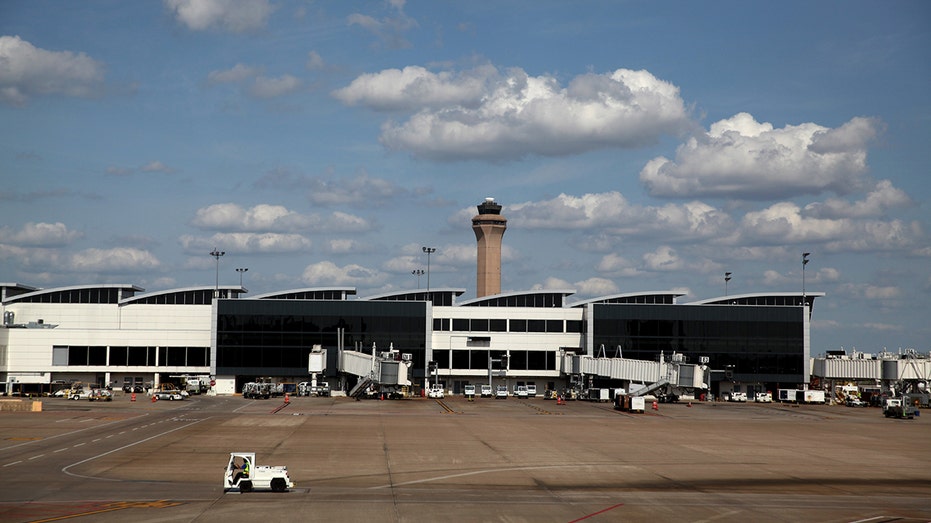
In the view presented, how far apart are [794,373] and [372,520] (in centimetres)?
14311

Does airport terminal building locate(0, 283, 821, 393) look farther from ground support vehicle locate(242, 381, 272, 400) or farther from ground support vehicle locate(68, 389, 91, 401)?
ground support vehicle locate(68, 389, 91, 401)

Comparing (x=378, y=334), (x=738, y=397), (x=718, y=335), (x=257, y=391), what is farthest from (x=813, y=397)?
(x=257, y=391)

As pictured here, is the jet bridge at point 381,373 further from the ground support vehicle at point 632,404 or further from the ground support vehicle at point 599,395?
the ground support vehicle at point 632,404

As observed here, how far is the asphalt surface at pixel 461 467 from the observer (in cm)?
4212

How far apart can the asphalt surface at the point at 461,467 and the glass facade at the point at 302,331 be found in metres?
54.3

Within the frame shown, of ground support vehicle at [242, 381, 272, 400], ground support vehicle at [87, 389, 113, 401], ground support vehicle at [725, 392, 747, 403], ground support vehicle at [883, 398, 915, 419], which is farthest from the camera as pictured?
ground support vehicle at [725, 392, 747, 403]

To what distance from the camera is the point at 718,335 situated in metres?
168

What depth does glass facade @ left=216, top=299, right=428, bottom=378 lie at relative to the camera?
162750 millimetres

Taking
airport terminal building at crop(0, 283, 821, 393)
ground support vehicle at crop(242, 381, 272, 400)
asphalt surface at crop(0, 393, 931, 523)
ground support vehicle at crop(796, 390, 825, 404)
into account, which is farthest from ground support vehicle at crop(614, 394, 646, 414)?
ground support vehicle at crop(242, 381, 272, 400)

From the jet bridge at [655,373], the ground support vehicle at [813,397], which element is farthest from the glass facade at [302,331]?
the ground support vehicle at [813,397]

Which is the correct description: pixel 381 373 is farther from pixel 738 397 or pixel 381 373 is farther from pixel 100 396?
pixel 738 397

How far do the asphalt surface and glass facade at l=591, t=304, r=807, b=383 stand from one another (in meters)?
60.0

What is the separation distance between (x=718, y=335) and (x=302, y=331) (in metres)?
71.6

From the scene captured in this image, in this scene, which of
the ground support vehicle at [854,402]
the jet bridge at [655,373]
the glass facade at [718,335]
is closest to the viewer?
the jet bridge at [655,373]
